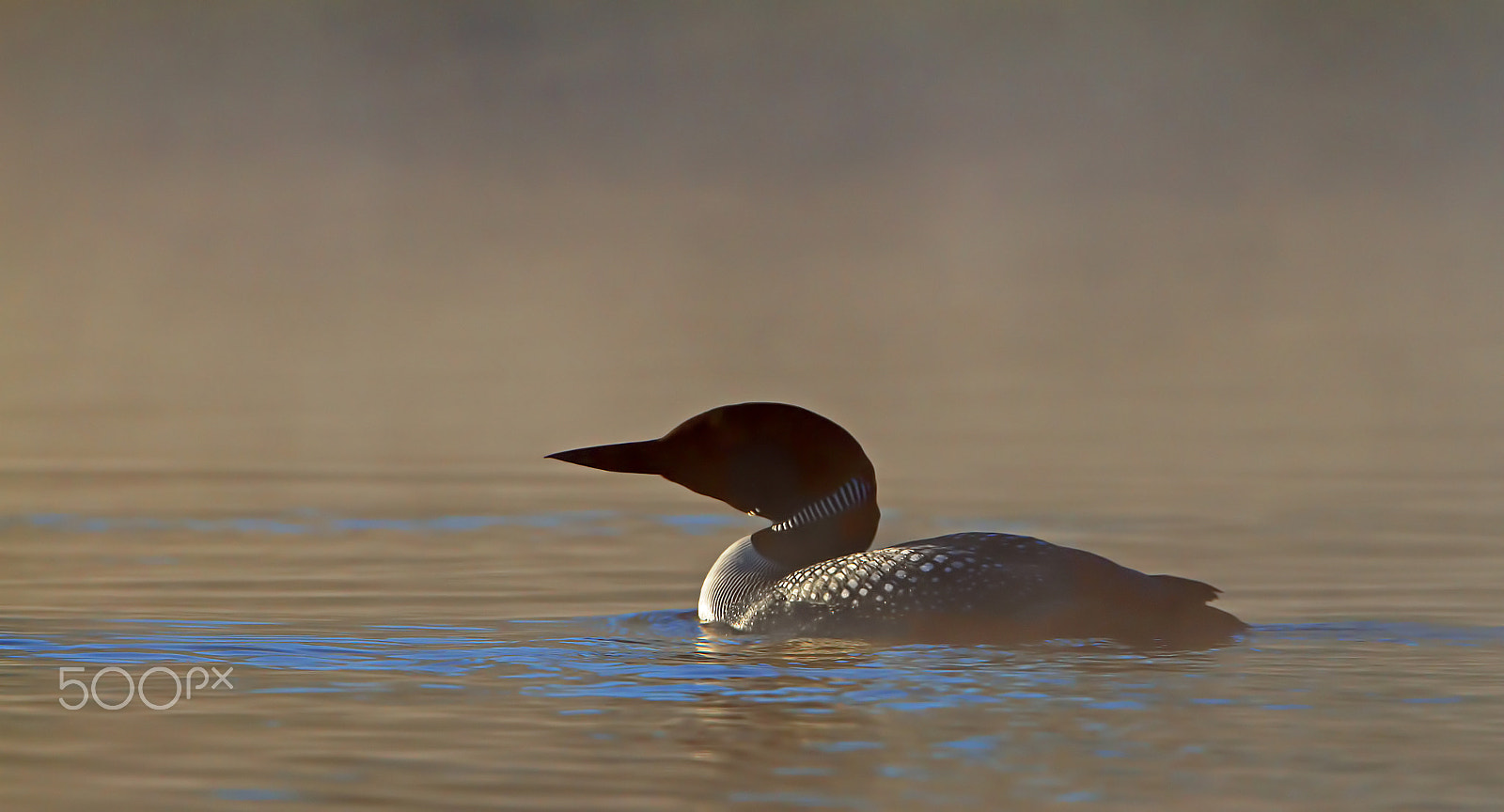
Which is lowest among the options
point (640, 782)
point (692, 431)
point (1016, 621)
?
point (640, 782)

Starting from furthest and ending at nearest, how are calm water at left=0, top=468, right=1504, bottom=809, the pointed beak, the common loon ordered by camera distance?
the pointed beak → the common loon → calm water at left=0, top=468, right=1504, bottom=809

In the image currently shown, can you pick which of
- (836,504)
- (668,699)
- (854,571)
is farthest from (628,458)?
(668,699)

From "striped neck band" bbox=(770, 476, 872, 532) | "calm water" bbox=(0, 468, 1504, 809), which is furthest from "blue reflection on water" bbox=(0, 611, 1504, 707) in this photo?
"striped neck band" bbox=(770, 476, 872, 532)

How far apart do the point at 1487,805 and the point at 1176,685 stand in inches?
46.4

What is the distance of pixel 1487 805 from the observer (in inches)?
173

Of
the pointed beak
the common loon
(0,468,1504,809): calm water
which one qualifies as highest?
the pointed beak

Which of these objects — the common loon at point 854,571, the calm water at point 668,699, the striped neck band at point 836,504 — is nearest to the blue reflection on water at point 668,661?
the calm water at point 668,699

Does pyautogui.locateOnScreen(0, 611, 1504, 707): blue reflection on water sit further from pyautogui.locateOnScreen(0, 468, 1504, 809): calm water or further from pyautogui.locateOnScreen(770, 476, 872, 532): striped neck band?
pyautogui.locateOnScreen(770, 476, 872, 532): striped neck band

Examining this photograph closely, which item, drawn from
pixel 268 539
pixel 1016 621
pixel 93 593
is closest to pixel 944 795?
pixel 1016 621

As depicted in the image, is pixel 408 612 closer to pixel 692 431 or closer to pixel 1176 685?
pixel 692 431

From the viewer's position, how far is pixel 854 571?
645 cm

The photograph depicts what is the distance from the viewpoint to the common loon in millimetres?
6234

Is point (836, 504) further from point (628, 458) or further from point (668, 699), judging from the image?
point (668, 699)

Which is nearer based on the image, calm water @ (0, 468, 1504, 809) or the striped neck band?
calm water @ (0, 468, 1504, 809)
